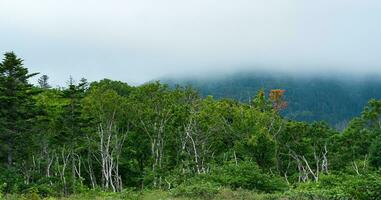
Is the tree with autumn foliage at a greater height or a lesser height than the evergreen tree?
lesser

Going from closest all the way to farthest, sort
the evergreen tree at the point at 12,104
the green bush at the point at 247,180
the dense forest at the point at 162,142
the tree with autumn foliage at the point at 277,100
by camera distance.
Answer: the green bush at the point at 247,180, the evergreen tree at the point at 12,104, the dense forest at the point at 162,142, the tree with autumn foliage at the point at 277,100

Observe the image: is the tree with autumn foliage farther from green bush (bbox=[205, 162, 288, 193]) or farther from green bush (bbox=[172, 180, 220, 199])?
green bush (bbox=[172, 180, 220, 199])

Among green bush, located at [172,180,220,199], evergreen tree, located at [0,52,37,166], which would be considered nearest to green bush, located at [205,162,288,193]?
green bush, located at [172,180,220,199]

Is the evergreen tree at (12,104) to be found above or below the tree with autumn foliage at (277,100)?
above

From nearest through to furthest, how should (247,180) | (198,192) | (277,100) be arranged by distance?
(198,192)
(247,180)
(277,100)

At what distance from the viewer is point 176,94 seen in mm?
49719

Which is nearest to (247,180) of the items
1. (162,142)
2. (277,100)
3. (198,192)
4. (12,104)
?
(198,192)

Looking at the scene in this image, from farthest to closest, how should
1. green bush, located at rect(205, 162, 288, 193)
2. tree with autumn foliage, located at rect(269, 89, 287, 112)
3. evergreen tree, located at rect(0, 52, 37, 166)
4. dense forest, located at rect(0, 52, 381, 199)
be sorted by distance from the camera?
tree with autumn foliage, located at rect(269, 89, 287, 112) → dense forest, located at rect(0, 52, 381, 199) → evergreen tree, located at rect(0, 52, 37, 166) → green bush, located at rect(205, 162, 288, 193)

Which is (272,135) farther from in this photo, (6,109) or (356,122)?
(6,109)

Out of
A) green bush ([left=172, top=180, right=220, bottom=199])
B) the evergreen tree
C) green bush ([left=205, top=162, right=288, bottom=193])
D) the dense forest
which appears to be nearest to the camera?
green bush ([left=172, top=180, right=220, bottom=199])

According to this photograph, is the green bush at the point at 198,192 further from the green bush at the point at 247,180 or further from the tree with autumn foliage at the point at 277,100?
the tree with autumn foliage at the point at 277,100

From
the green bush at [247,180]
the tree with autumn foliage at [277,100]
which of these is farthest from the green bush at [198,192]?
the tree with autumn foliage at [277,100]

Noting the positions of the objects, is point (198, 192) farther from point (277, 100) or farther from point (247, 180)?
point (277, 100)

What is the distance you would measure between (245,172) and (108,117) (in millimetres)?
18295
